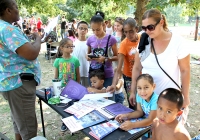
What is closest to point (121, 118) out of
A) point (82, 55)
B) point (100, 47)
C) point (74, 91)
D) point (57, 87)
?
point (74, 91)

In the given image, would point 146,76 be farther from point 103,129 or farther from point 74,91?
point 74,91

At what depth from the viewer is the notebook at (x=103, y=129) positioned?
1401 millimetres

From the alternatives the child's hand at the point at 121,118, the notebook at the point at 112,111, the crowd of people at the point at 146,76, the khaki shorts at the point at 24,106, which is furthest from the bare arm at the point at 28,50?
the child's hand at the point at 121,118

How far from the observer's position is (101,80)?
2.47m

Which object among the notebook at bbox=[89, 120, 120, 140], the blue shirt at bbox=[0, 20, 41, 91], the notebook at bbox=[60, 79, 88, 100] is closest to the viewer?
the notebook at bbox=[89, 120, 120, 140]

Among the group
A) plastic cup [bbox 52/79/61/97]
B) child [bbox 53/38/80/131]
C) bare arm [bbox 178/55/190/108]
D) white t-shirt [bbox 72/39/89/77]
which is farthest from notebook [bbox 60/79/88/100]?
bare arm [bbox 178/55/190/108]

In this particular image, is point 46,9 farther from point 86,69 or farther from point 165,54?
point 165,54

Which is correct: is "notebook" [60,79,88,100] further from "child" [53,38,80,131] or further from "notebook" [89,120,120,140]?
"notebook" [89,120,120,140]

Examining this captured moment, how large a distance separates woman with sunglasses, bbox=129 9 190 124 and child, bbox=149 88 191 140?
271 mm

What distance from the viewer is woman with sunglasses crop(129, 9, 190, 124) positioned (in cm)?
163

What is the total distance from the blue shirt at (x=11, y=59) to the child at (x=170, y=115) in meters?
1.30

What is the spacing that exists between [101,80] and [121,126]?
106 cm

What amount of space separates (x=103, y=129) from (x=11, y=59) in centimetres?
109

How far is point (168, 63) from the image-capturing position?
5.41 feet
